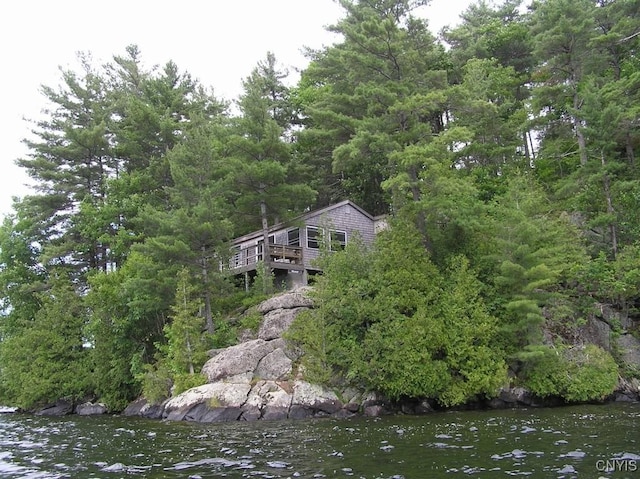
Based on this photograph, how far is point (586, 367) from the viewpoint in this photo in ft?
67.9

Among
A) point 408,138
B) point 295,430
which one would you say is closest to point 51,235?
point 408,138

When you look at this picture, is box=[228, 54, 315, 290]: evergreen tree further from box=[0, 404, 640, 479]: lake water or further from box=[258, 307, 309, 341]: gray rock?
box=[0, 404, 640, 479]: lake water

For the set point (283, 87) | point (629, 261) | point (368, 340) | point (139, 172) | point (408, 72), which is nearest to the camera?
point (368, 340)

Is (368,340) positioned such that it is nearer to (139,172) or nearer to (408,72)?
(408,72)

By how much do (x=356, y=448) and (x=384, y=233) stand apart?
13.7 m

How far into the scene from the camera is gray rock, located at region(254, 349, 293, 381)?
2083cm

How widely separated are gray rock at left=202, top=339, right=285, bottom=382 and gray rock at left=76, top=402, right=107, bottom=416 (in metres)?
8.16

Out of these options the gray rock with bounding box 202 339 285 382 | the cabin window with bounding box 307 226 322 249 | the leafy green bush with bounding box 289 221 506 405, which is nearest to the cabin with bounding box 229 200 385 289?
the cabin window with bounding box 307 226 322 249

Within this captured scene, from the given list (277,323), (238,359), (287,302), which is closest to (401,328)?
(277,323)

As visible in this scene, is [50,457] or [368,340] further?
[368,340]

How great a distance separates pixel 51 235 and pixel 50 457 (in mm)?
29324

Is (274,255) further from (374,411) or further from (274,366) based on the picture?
(374,411)

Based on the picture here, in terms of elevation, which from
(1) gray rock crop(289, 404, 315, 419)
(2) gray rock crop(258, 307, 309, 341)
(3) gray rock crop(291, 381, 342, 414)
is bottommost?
(1) gray rock crop(289, 404, 315, 419)

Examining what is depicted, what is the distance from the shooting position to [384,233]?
963 inches
